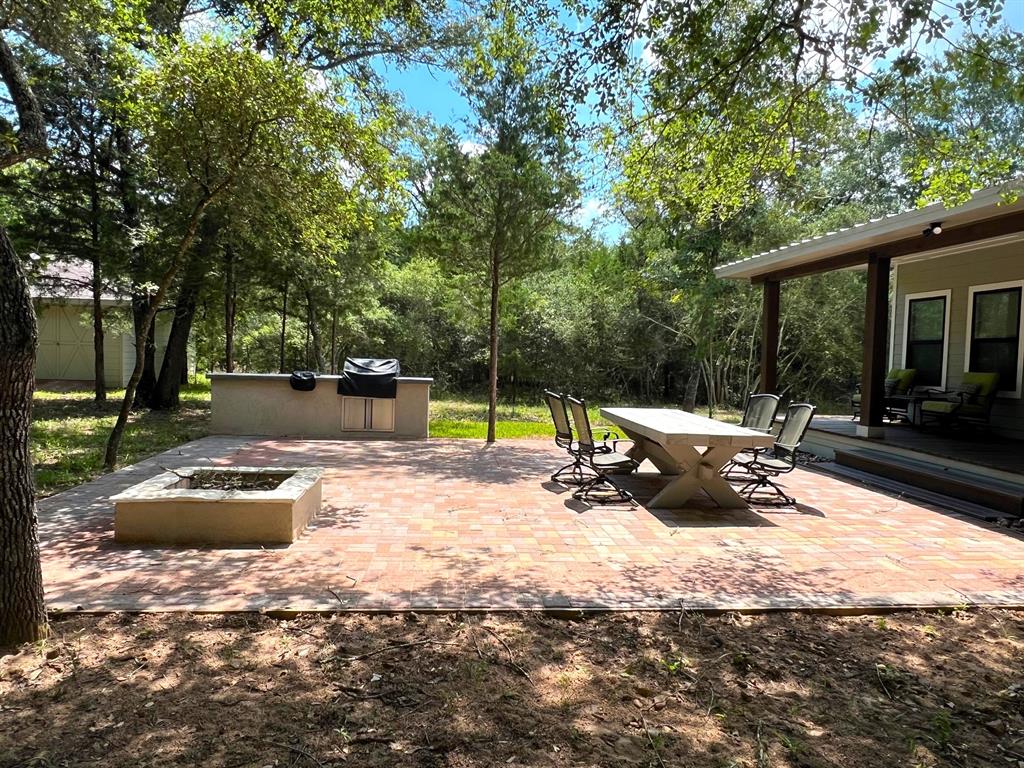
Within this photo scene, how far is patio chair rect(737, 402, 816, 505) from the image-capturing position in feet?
18.9

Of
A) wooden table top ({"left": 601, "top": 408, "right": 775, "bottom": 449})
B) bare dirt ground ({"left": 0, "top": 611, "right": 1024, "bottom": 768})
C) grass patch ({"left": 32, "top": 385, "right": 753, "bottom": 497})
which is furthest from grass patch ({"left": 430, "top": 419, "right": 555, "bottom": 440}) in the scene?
bare dirt ground ({"left": 0, "top": 611, "right": 1024, "bottom": 768})

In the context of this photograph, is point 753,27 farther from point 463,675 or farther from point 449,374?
point 449,374

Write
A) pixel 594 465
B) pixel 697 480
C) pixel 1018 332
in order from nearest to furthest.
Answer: pixel 697 480 → pixel 594 465 → pixel 1018 332

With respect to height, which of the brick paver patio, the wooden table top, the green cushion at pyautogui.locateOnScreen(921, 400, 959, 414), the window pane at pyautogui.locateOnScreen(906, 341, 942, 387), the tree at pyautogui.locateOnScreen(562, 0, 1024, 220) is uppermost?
the tree at pyautogui.locateOnScreen(562, 0, 1024, 220)

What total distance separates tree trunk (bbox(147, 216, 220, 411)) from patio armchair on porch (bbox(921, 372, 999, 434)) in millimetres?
12125

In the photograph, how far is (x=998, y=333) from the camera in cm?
838

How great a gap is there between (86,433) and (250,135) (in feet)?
19.2

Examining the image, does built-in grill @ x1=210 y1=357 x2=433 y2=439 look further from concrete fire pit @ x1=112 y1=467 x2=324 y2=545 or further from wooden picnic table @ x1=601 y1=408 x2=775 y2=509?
concrete fire pit @ x1=112 y1=467 x2=324 y2=545

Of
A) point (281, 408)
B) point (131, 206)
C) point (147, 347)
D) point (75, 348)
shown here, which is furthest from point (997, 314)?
point (75, 348)

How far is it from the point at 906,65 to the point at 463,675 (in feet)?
14.1

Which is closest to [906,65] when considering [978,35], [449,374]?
[978,35]

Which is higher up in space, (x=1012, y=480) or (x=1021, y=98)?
(x=1021, y=98)

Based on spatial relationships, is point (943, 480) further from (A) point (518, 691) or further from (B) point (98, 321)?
(B) point (98, 321)

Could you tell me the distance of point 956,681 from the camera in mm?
2553
